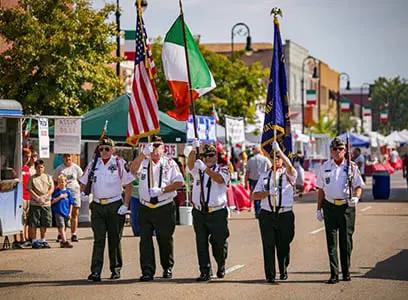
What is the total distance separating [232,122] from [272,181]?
58.7ft

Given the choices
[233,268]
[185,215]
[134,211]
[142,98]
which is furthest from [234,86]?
[233,268]

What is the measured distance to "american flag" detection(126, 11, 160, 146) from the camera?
47.9 ft

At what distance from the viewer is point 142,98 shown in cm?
1477

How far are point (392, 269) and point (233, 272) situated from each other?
240 cm

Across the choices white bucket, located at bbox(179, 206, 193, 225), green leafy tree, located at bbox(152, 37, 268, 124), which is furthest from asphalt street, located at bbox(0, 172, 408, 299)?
green leafy tree, located at bbox(152, 37, 268, 124)

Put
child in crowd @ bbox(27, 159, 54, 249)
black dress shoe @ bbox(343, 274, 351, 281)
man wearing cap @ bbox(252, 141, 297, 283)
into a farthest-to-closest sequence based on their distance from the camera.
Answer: child in crowd @ bbox(27, 159, 54, 249) < black dress shoe @ bbox(343, 274, 351, 281) < man wearing cap @ bbox(252, 141, 297, 283)

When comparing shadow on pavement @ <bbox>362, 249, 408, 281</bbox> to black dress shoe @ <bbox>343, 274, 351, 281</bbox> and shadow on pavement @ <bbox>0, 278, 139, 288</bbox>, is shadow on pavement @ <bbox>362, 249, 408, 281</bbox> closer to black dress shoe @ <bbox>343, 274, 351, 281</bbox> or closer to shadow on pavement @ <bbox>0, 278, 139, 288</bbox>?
black dress shoe @ <bbox>343, 274, 351, 281</bbox>

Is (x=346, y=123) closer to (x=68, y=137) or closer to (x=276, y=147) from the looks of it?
(x=68, y=137)

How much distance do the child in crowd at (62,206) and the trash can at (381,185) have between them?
17397 millimetres

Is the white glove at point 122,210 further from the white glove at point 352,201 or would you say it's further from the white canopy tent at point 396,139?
the white canopy tent at point 396,139

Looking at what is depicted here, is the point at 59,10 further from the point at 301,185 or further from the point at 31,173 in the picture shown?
the point at 301,185

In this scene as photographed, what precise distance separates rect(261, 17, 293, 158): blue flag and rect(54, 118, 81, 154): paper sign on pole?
877 centimetres

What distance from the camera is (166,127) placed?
78.8ft

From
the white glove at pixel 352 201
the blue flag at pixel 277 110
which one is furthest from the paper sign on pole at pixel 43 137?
the white glove at pixel 352 201
